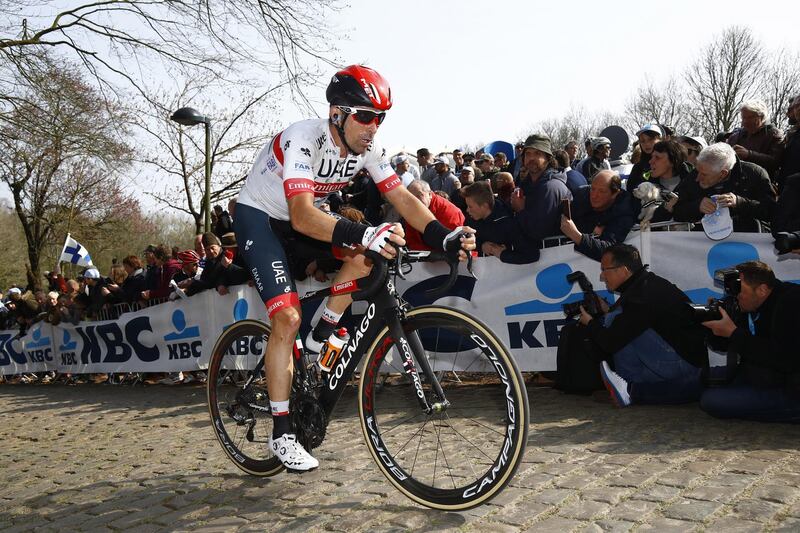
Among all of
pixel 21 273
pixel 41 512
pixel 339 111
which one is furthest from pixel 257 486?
pixel 21 273

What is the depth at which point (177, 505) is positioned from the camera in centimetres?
427

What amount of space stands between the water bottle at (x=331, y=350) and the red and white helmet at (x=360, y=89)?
1297 mm

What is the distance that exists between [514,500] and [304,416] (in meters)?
1.25

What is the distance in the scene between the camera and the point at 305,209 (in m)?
3.97

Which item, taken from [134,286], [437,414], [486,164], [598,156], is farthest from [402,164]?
[437,414]

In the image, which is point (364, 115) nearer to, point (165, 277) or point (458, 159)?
point (165, 277)

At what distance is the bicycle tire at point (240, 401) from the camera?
4.70 m

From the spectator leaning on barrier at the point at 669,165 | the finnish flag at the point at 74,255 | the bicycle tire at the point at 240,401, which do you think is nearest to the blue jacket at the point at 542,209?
the spectator leaning on barrier at the point at 669,165

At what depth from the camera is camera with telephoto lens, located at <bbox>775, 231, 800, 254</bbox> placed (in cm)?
565

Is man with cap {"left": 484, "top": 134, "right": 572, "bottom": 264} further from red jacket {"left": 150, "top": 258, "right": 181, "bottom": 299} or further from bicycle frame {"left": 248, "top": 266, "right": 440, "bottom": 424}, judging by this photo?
red jacket {"left": 150, "top": 258, "right": 181, "bottom": 299}

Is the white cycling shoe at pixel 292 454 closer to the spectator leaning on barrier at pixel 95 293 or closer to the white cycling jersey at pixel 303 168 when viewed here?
the white cycling jersey at pixel 303 168

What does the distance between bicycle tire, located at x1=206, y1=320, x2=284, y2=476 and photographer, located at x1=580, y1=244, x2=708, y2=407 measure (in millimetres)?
2922

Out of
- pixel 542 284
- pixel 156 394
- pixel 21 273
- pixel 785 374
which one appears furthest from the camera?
pixel 21 273

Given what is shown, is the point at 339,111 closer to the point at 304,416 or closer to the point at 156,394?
the point at 304,416
